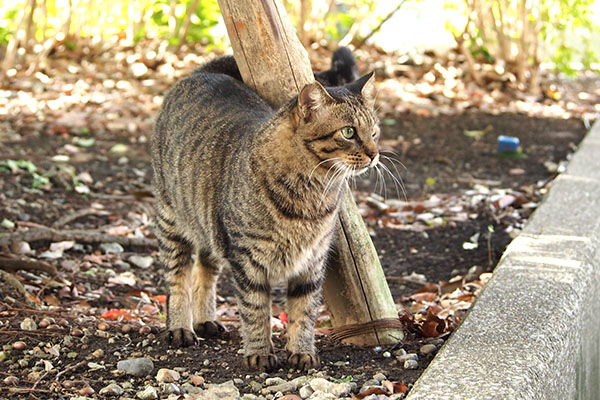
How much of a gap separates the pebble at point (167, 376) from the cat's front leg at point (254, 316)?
0.29 meters

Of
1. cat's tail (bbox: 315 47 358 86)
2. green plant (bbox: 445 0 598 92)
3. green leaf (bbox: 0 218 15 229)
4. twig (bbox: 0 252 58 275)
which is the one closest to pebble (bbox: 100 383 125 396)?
twig (bbox: 0 252 58 275)

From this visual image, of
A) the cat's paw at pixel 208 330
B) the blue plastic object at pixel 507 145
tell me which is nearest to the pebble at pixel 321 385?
the cat's paw at pixel 208 330

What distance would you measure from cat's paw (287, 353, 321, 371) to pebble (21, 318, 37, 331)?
1109 millimetres

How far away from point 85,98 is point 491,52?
192 inches

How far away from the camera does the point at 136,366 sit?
10.2ft

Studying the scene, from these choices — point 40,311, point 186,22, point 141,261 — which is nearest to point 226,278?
point 141,261

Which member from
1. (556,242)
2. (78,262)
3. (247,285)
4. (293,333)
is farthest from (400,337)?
(78,262)

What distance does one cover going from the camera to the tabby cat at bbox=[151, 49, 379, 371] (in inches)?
119

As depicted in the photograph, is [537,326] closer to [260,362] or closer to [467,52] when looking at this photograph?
[260,362]

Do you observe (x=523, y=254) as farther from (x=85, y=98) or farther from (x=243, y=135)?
(x=85, y=98)

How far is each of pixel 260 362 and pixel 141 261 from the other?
1.89 meters

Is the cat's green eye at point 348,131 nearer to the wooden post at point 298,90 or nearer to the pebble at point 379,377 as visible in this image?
the wooden post at point 298,90

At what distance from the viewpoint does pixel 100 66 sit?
962cm

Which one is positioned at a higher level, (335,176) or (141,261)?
(335,176)
